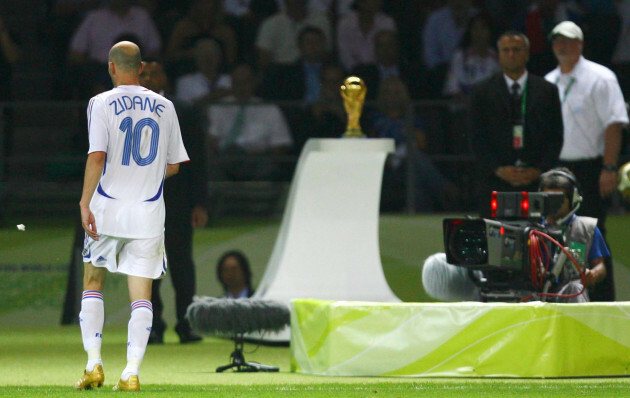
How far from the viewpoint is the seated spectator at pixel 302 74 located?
12.0m

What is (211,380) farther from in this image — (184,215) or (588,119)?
(588,119)

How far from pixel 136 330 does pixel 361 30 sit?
747 cm

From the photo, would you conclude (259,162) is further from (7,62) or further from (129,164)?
(129,164)

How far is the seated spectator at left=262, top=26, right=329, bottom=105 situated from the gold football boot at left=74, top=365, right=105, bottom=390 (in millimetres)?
6168

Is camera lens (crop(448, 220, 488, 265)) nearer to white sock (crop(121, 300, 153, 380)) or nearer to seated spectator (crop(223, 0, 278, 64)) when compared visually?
white sock (crop(121, 300, 153, 380))

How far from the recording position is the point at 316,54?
40.6ft

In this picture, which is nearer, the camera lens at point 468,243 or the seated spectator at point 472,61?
the camera lens at point 468,243

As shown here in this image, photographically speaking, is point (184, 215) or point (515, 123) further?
point (184, 215)

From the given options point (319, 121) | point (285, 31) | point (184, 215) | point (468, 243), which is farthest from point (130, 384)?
point (285, 31)

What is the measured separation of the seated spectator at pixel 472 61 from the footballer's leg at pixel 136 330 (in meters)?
6.70

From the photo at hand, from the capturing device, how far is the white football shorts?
602 centimetres

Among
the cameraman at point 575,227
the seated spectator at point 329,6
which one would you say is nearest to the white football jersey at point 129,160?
the cameraman at point 575,227

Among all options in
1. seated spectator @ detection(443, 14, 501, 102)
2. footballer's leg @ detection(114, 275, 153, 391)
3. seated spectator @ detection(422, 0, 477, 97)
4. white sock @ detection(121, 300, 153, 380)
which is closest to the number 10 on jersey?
footballer's leg @ detection(114, 275, 153, 391)

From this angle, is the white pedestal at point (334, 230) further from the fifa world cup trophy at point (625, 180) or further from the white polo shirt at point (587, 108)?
the fifa world cup trophy at point (625, 180)
